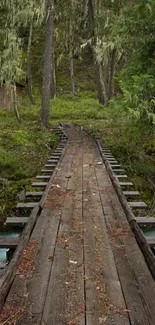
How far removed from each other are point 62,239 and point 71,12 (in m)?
24.6

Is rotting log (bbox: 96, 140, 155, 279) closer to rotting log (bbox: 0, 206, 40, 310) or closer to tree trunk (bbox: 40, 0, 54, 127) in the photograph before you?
rotting log (bbox: 0, 206, 40, 310)

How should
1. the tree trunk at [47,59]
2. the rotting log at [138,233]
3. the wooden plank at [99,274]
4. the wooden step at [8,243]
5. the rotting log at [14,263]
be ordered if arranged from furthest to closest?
the tree trunk at [47,59]
the wooden step at [8,243]
the rotting log at [138,233]
the rotting log at [14,263]
the wooden plank at [99,274]

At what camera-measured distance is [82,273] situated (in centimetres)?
371

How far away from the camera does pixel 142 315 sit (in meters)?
2.98

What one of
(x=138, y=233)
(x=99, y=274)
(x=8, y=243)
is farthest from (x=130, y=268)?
(x=8, y=243)

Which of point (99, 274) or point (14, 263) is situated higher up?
point (14, 263)

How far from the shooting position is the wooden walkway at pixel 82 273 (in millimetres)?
2996

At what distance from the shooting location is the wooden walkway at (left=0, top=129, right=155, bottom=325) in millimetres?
2996

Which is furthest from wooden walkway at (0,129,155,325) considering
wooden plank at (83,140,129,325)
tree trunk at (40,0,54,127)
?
tree trunk at (40,0,54,127)

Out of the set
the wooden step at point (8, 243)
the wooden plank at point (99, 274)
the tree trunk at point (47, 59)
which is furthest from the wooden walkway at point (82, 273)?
the tree trunk at point (47, 59)

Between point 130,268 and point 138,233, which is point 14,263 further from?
point 138,233

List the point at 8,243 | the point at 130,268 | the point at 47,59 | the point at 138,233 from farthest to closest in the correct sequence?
the point at 47,59 < the point at 138,233 < the point at 8,243 < the point at 130,268

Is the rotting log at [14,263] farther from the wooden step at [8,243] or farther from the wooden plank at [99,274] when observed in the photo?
the wooden plank at [99,274]

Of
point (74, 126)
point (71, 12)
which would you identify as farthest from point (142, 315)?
point (71, 12)
